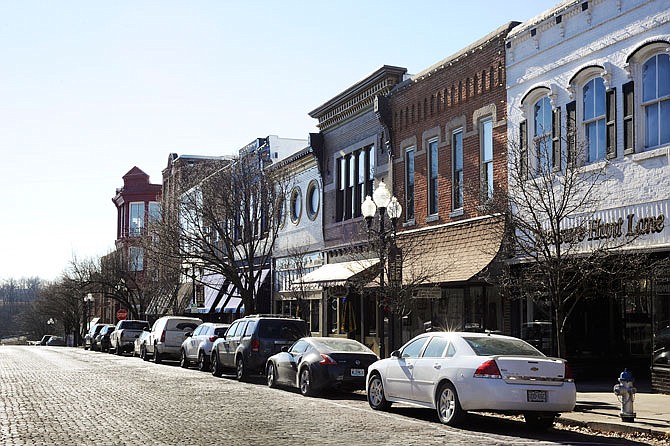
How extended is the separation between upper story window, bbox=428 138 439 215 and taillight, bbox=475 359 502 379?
13.2m

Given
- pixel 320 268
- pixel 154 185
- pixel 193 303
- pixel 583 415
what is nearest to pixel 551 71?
pixel 583 415

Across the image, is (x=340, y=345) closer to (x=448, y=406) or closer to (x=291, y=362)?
(x=291, y=362)

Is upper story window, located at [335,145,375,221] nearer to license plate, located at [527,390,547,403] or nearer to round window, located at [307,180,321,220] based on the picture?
round window, located at [307,180,321,220]

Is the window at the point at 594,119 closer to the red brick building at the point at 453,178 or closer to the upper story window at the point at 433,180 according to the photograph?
the red brick building at the point at 453,178

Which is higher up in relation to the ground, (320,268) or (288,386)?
(320,268)

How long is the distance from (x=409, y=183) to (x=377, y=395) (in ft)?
40.8

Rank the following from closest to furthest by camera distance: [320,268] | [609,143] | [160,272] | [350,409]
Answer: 1. [350,409]
2. [609,143]
3. [320,268]
4. [160,272]

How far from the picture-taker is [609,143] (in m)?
18.5

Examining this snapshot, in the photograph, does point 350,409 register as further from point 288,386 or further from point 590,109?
point 590,109

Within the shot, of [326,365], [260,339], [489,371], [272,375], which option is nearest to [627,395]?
[489,371]

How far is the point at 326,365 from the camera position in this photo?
1809 centimetres

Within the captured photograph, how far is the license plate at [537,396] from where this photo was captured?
12578 millimetres

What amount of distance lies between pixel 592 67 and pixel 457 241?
6334 mm

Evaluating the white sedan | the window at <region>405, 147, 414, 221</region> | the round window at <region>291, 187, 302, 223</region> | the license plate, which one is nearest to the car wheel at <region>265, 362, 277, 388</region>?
the white sedan
